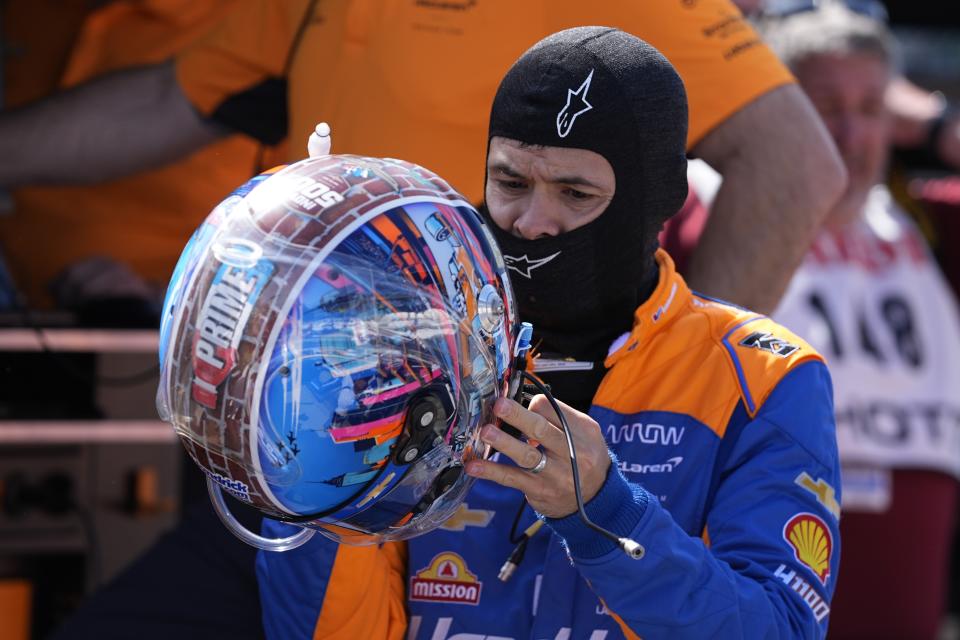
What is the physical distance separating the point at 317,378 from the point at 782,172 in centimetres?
165

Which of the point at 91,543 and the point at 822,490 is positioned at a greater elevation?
the point at 822,490

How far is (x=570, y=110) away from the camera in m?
2.31

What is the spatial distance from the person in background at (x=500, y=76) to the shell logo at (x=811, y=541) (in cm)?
100

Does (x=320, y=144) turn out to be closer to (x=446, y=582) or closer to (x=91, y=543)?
(x=446, y=582)

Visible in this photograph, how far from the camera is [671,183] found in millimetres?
2469

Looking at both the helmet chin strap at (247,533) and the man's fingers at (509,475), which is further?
the helmet chin strap at (247,533)

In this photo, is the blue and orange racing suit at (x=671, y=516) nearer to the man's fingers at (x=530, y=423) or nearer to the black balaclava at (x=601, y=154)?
the black balaclava at (x=601, y=154)

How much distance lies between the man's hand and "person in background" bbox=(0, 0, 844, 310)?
1.03 m

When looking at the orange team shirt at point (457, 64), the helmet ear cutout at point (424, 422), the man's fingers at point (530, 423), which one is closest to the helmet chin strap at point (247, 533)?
the helmet ear cutout at point (424, 422)

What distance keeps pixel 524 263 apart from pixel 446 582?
1.73ft

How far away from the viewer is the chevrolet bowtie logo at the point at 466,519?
238 centimetres

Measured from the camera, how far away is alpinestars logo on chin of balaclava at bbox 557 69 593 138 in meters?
2.31

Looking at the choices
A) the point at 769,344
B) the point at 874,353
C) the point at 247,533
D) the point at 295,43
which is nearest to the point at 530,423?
the point at 247,533

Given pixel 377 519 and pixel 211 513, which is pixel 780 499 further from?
pixel 211 513
